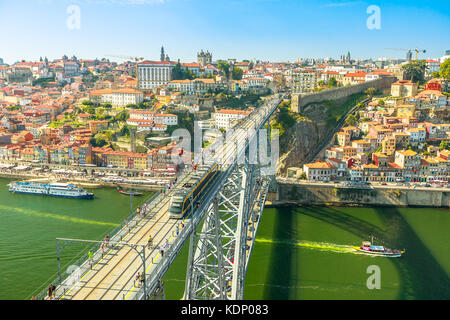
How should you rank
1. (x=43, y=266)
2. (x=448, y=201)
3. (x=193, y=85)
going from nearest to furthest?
(x=43, y=266) < (x=448, y=201) < (x=193, y=85)

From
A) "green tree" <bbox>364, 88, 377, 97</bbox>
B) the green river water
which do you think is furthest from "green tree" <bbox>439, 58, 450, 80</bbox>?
the green river water

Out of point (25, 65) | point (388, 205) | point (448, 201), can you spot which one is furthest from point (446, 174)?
point (25, 65)

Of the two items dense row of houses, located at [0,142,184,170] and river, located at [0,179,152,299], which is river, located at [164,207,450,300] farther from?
dense row of houses, located at [0,142,184,170]

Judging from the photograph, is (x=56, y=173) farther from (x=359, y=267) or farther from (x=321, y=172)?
(x=359, y=267)

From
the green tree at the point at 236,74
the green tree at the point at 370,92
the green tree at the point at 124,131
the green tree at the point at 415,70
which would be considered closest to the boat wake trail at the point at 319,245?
the green tree at the point at 124,131

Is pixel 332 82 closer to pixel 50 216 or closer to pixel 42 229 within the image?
pixel 50 216

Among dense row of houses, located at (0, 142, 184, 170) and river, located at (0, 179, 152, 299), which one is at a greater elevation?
dense row of houses, located at (0, 142, 184, 170)
